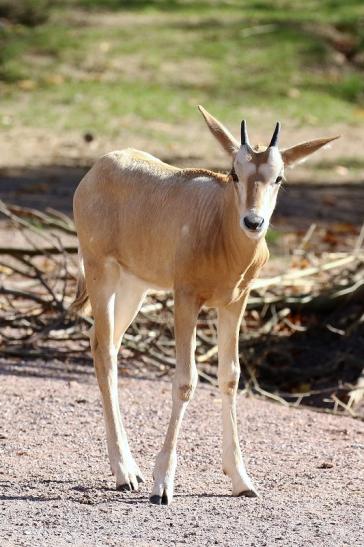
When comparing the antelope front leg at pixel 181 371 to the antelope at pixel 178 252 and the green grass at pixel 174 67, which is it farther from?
the green grass at pixel 174 67

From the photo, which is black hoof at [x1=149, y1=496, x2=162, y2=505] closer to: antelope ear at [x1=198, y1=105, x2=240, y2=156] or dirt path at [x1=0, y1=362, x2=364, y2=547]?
dirt path at [x1=0, y1=362, x2=364, y2=547]

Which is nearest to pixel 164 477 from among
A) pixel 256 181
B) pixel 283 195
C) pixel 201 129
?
pixel 256 181

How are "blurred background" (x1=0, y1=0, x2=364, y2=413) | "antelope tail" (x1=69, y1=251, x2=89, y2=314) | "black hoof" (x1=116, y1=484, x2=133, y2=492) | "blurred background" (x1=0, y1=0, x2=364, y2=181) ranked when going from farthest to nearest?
"blurred background" (x1=0, y1=0, x2=364, y2=181)
"blurred background" (x1=0, y1=0, x2=364, y2=413)
"antelope tail" (x1=69, y1=251, x2=89, y2=314)
"black hoof" (x1=116, y1=484, x2=133, y2=492)

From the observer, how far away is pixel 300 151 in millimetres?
5496

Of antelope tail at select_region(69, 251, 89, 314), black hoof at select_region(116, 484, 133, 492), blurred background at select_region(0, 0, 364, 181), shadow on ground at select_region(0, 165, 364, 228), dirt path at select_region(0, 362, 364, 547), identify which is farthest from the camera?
blurred background at select_region(0, 0, 364, 181)

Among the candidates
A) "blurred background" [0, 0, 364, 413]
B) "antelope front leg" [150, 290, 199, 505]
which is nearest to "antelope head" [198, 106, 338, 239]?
"antelope front leg" [150, 290, 199, 505]

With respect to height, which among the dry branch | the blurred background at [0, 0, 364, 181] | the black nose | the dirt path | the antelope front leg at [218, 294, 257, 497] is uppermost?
the black nose

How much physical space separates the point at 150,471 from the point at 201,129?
998cm

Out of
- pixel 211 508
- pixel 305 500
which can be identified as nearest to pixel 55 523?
pixel 211 508

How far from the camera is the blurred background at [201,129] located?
8.67 meters

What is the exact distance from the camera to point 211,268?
18.4 feet

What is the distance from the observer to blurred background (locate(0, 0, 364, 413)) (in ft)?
28.5

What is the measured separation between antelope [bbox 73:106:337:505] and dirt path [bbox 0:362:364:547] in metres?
0.19

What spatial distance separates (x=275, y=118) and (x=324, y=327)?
7510 mm
